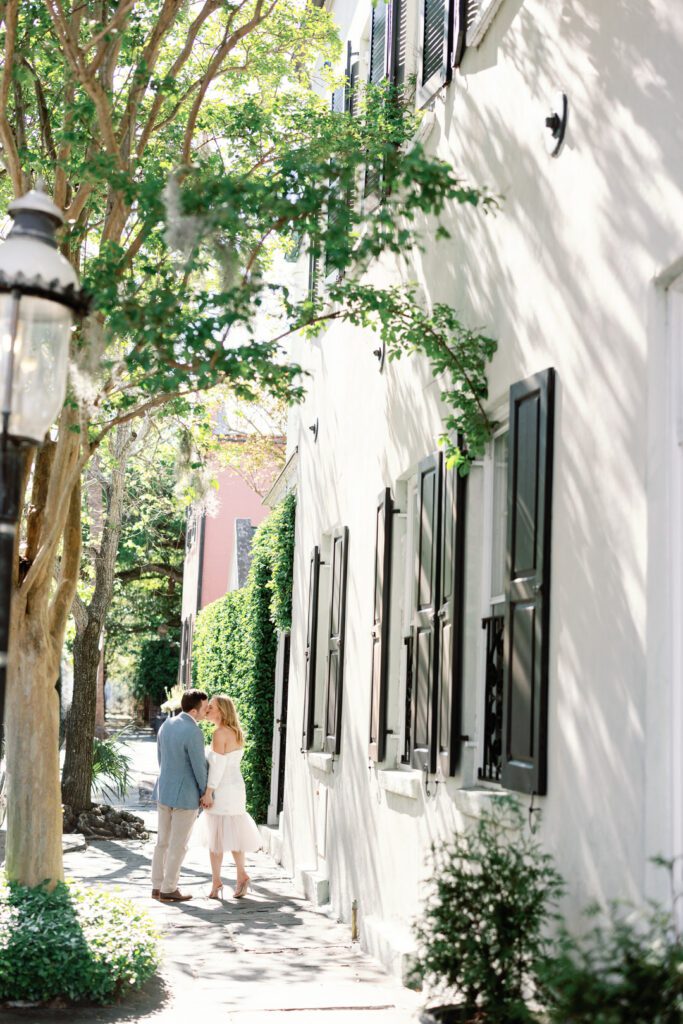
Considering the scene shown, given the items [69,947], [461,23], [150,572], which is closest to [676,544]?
[69,947]

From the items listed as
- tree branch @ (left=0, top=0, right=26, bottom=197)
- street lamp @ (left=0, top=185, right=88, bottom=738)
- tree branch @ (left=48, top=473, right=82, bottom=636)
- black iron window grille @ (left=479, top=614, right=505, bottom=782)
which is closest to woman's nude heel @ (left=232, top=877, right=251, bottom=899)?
tree branch @ (left=48, top=473, right=82, bottom=636)

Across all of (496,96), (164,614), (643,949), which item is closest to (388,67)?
(496,96)

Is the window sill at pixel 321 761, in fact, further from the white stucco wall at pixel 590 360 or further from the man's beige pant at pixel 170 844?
the white stucco wall at pixel 590 360

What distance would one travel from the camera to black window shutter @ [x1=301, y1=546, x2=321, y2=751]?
39.1 ft

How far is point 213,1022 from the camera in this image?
21.4 feet

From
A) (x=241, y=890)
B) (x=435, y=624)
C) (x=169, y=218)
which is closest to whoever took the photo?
(x=169, y=218)

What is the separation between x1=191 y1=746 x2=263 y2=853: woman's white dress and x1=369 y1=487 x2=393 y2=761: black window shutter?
8.99 feet

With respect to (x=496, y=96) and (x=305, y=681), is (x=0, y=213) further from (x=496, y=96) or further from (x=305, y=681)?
(x=496, y=96)

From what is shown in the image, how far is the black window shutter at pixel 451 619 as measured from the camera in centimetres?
677

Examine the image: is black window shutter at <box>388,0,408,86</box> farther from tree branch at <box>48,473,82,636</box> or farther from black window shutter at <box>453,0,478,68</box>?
tree branch at <box>48,473,82,636</box>

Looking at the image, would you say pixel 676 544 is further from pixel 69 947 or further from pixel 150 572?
pixel 150 572

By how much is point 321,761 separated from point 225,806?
106 cm

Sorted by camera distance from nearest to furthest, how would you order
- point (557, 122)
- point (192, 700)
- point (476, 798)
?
point (557, 122) → point (476, 798) → point (192, 700)

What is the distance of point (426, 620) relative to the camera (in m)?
7.69
